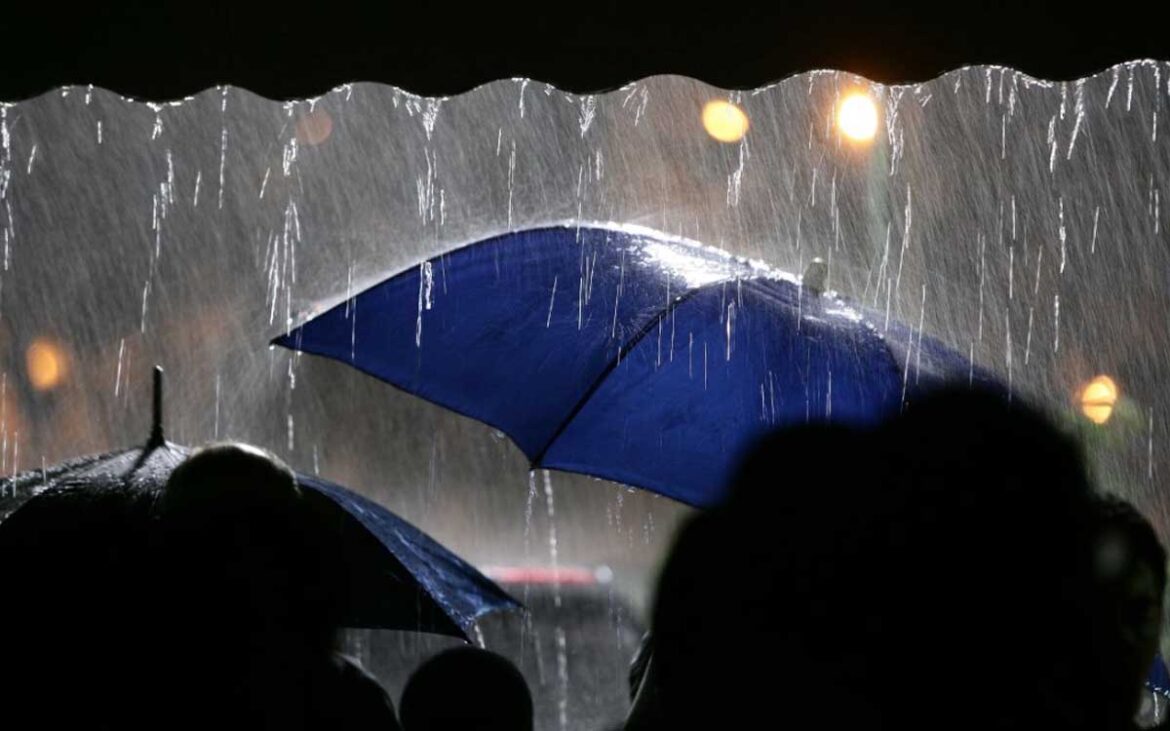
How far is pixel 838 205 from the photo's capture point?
839cm

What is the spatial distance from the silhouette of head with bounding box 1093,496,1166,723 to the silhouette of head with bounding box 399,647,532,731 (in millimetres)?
1550

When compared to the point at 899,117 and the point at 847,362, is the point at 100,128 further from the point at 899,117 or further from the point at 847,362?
the point at 847,362

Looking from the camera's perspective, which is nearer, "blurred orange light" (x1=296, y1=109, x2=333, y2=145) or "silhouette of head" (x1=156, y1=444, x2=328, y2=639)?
"silhouette of head" (x1=156, y1=444, x2=328, y2=639)

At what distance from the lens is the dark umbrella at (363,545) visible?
412 cm

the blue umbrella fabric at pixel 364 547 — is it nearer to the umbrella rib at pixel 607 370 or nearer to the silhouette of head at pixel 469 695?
the umbrella rib at pixel 607 370

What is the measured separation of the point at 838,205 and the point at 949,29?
5.26 m

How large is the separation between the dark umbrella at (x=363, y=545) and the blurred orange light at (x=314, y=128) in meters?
4.99

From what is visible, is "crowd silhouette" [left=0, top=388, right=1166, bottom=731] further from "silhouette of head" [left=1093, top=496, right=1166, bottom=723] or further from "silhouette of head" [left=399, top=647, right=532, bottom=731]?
"silhouette of head" [left=399, top=647, right=532, bottom=731]

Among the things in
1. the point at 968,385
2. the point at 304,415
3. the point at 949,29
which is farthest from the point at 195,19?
the point at 304,415

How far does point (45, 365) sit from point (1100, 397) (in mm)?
8432

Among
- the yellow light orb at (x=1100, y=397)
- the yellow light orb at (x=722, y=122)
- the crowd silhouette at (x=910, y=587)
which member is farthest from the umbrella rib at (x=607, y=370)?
the yellow light orb at (x=722, y=122)

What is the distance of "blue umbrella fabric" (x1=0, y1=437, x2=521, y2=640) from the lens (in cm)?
413

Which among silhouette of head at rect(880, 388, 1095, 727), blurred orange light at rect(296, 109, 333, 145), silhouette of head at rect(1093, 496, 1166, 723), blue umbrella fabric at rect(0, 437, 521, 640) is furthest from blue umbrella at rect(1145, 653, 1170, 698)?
blurred orange light at rect(296, 109, 333, 145)

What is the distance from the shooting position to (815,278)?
479cm
